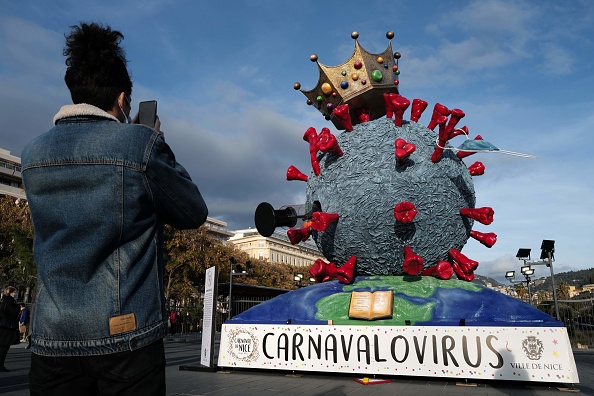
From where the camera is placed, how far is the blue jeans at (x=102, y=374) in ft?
5.14

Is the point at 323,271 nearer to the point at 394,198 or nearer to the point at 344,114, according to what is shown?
the point at 394,198

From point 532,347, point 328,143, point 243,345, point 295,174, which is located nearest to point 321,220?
point 328,143

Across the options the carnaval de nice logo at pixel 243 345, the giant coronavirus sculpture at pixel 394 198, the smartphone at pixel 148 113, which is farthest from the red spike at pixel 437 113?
the smartphone at pixel 148 113

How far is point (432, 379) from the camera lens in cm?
769

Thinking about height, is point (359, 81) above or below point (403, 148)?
above

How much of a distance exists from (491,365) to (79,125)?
23.4 ft

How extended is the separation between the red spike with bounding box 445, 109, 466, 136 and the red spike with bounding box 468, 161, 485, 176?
1660 mm

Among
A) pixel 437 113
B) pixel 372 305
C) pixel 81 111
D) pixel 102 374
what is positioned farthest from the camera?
pixel 437 113

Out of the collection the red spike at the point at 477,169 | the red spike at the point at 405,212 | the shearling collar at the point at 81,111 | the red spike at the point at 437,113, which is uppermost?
the red spike at the point at 437,113

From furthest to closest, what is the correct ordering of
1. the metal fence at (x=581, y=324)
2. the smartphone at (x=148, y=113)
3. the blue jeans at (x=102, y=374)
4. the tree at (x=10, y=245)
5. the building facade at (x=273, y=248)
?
the building facade at (x=273, y=248) < the tree at (x=10, y=245) < the metal fence at (x=581, y=324) < the smartphone at (x=148, y=113) < the blue jeans at (x=102, y=374)

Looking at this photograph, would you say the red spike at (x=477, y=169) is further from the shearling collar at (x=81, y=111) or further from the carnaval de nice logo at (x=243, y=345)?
the shearling collar at (x=81, y=111)

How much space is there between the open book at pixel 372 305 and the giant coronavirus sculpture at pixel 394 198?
55 cm

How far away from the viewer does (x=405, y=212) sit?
7723 mm

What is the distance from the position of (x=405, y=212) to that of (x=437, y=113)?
252 cm
